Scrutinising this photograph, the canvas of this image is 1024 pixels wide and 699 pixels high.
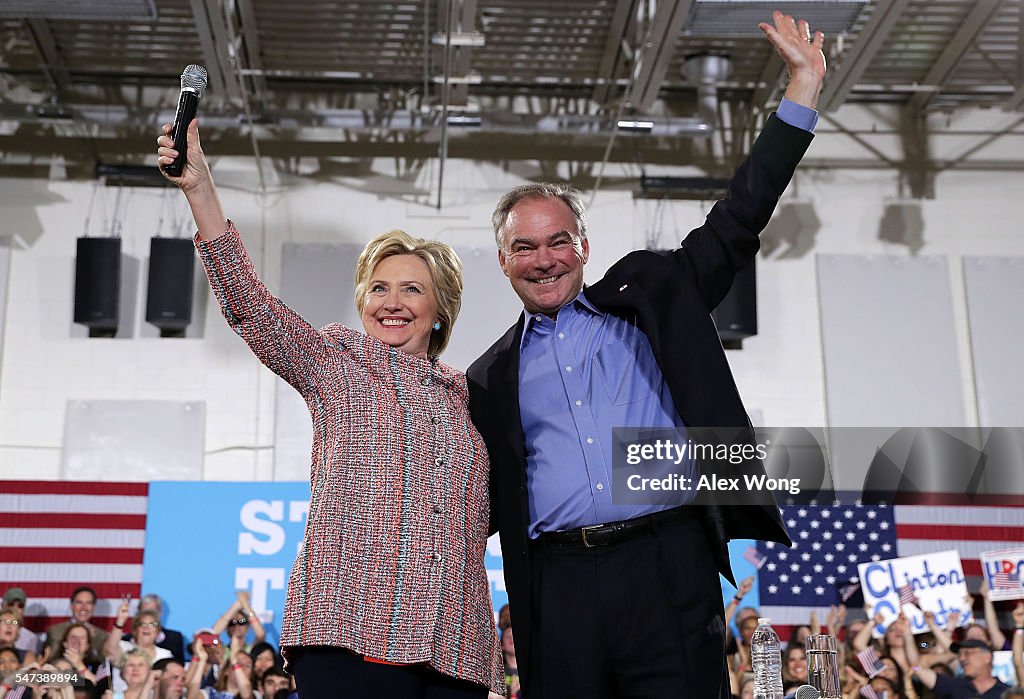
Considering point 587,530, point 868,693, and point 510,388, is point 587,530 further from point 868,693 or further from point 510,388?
point 868,693

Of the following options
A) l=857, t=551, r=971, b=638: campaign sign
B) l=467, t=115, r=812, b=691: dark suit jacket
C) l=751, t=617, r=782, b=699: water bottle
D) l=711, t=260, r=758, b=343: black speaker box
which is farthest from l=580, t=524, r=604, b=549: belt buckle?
l=711, t=260, r=758, b=343: black speaker box

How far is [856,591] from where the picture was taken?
691 centimetres

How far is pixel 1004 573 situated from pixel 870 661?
1.36 metres

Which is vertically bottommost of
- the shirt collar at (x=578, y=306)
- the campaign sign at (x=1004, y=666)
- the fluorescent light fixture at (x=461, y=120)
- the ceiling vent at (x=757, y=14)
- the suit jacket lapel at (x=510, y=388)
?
the campaign sign at (x=1004, y=666)

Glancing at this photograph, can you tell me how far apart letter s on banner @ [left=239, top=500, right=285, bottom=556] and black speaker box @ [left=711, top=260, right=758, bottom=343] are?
3.35 metres

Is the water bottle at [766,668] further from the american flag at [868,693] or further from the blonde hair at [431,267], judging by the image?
the american flag at [868,693]

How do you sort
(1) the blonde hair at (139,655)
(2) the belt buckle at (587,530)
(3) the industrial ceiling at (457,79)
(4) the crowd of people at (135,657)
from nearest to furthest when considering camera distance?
1. (2) the belt buckle at (587,530)
2. (4) the crowd of people at (135,657)
3. (1) the blonde hair at (139,655)
4. (3) the industrial ceiling at (457,79)

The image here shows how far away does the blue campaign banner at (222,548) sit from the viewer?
268 inches

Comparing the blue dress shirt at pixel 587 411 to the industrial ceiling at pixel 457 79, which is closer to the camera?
the blue dress shirt at pixel 587 411

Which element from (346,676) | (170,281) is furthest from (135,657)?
(346,676)

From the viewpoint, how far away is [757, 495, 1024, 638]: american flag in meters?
6.93

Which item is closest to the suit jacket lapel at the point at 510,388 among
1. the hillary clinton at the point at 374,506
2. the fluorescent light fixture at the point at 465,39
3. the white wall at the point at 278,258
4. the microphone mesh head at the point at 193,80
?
the hillary clinton at the point at 374,506

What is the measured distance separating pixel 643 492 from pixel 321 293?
644 cm

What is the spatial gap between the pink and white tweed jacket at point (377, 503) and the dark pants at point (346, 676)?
25 mm
